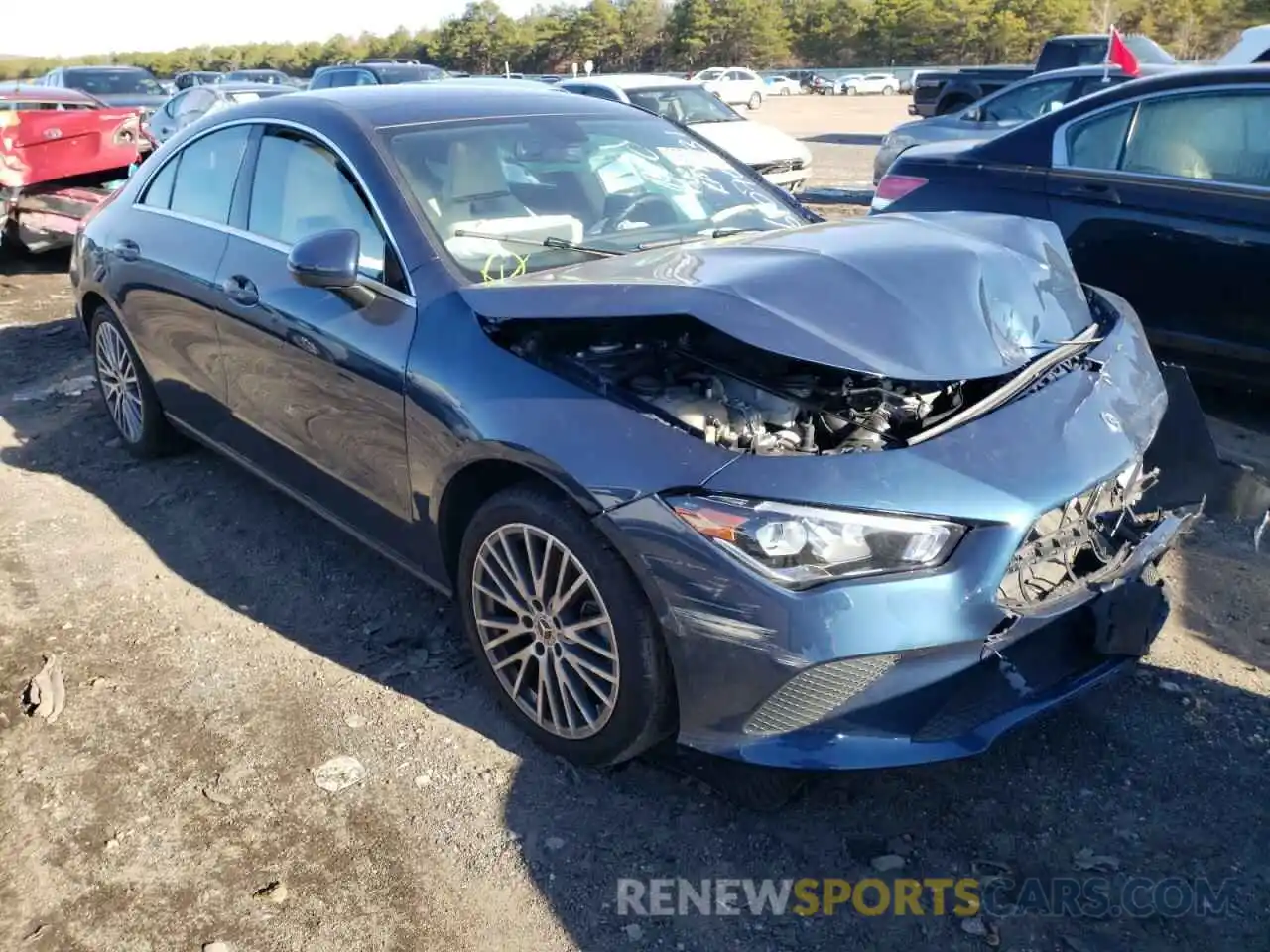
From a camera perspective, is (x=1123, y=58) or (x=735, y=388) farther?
(x=1123, y=58)

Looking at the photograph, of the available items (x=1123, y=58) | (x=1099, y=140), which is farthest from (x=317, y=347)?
(x=1123, y=58)

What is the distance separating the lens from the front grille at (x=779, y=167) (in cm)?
1135

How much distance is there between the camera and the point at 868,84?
169 feet

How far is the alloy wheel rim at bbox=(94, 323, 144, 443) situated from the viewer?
4.94 metres

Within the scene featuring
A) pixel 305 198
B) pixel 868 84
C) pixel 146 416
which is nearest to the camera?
pixel 305 198

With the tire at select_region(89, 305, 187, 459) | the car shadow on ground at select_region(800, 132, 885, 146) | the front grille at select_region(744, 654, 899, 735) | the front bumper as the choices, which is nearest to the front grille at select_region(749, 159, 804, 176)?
the tire at select_region(89, 305, 187, 459)

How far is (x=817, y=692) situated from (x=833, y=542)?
0.34 meters

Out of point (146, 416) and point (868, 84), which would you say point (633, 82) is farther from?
point (868, 84)

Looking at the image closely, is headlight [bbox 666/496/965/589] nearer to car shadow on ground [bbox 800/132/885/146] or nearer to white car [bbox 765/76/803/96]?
car shadow on ground [bbox 800/132/885/146]

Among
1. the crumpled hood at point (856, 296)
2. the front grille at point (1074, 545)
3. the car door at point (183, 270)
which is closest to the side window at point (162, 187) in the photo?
the car door at point (183, 270)

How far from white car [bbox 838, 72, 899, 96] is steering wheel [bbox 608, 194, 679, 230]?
50582mm

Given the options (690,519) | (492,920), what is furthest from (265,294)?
(492,920)

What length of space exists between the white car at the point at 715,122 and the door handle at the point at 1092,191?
6486mm

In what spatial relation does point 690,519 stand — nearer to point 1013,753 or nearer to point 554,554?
point 554,554
